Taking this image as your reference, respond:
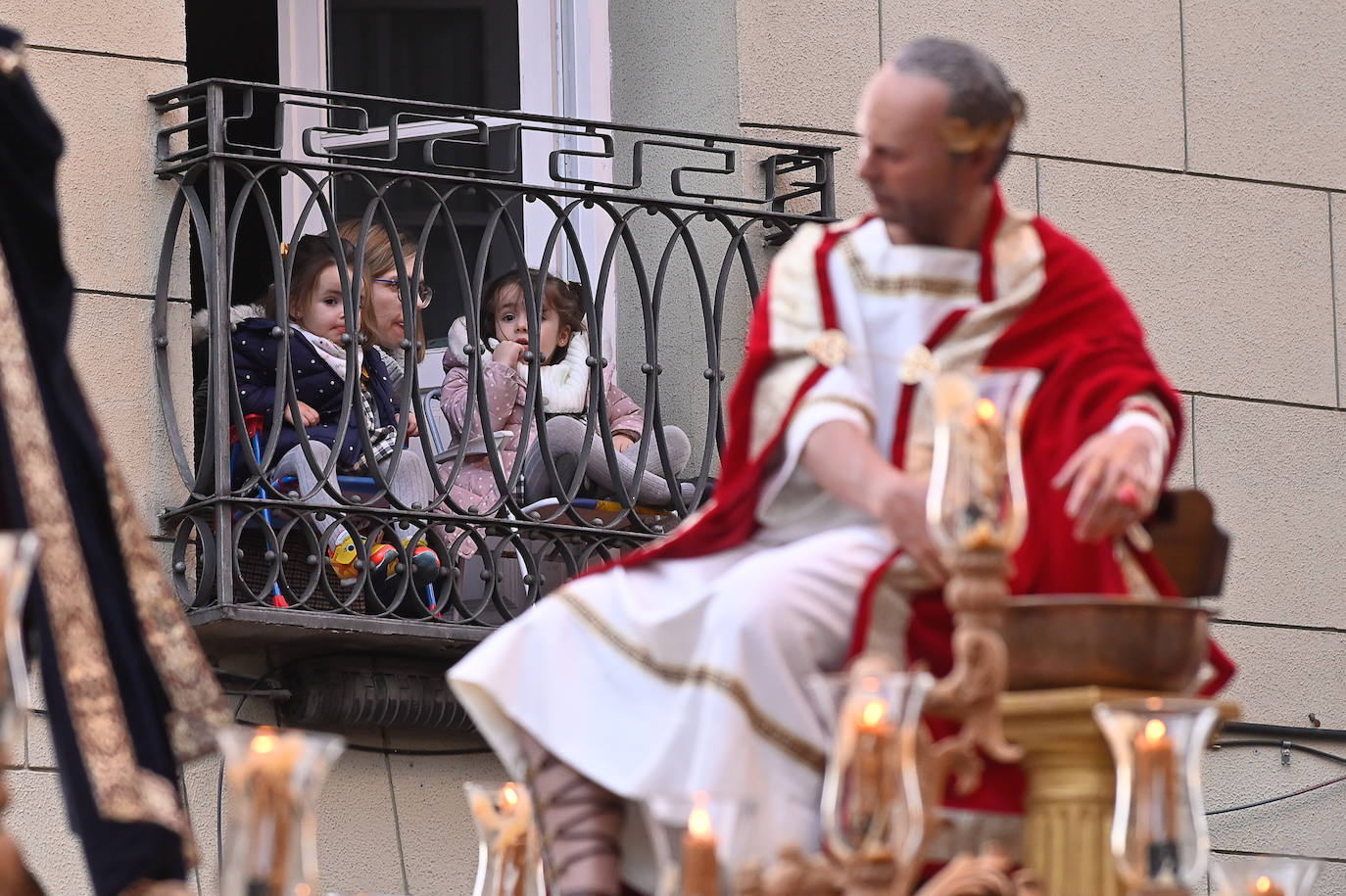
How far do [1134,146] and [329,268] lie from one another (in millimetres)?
2528

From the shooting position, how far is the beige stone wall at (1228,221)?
8.77 meters

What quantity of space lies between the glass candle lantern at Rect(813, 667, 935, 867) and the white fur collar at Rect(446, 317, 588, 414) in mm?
4636

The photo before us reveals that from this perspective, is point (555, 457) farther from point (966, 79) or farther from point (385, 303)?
point (966, 79)

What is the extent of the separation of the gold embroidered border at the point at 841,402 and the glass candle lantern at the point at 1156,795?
936mm

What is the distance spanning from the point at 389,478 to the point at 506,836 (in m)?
3.16

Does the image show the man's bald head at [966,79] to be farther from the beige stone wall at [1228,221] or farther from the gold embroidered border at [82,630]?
the beige stone wall at [1228,221]

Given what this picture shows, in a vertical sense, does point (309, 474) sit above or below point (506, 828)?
above

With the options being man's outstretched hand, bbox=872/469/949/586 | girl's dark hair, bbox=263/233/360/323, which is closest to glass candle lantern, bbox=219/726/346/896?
man's outstretched hand, bbox=872/469/949/586

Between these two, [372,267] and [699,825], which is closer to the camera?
[699,825]

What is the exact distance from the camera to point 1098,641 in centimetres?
425

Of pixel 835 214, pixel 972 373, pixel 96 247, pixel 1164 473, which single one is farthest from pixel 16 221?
pixel 835 214

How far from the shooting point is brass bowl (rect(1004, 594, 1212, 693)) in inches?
167

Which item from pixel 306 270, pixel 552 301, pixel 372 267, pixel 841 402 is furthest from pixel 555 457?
pixel 841 402

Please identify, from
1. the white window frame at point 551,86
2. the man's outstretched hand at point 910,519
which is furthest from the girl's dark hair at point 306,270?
the man's outstretched hand at point 910,519
